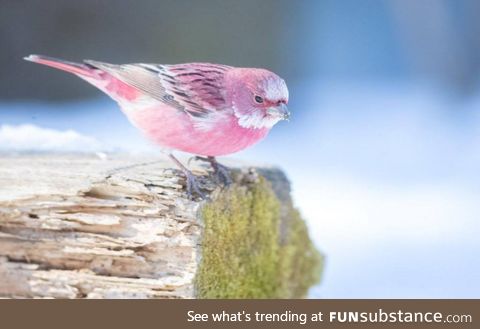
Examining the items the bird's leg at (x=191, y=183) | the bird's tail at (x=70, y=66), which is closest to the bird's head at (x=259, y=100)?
the bird's leg at (x=191, y=183)

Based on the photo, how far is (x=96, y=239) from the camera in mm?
1060

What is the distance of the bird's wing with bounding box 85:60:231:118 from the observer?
1.15 metres

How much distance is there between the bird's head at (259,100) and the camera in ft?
3.70

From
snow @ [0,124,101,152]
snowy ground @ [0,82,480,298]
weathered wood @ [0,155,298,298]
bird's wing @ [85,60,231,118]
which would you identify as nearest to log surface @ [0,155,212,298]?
weathered wood @ [0,155,298,298]

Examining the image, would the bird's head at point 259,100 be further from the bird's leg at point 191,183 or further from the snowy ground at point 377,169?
the snowy ground at point 377,169

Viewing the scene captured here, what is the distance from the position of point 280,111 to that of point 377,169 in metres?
0.78

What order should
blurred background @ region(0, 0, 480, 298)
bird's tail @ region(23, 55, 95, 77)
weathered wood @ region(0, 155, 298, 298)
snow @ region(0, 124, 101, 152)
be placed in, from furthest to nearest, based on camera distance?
1. blurred background @ region(0, 0, 480, 298)
2. snow @ region(0, 124, 101, 152)
3. bird's tail @ region(23, 55, 95, 77)
4. weathered wood @ region(0, 155, 298, 298)

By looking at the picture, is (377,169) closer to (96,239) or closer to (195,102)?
(195,102)

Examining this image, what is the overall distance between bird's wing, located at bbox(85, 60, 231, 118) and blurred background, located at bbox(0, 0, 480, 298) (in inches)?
15.5

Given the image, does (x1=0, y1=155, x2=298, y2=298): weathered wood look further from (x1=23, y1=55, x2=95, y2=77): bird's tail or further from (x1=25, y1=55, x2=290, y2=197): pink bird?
(x1=23, y1=55, x2=95, y2=77): bird's tail

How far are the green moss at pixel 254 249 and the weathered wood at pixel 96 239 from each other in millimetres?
56

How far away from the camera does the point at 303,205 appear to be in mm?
1670

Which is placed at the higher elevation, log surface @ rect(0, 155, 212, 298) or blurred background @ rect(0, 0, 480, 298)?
blurred background @ rect(0, 0, 480, 298)

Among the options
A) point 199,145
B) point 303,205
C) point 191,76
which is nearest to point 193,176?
point 199,145
